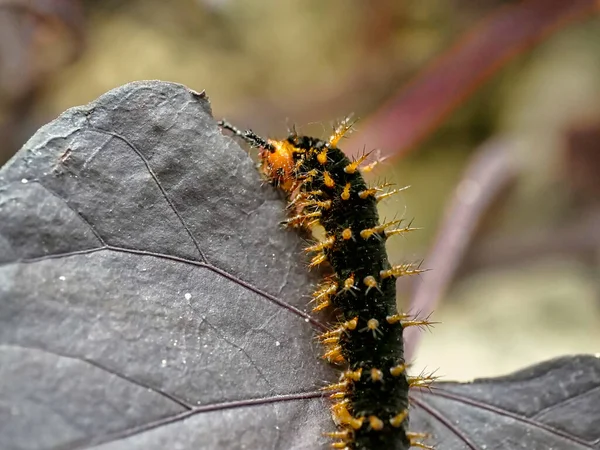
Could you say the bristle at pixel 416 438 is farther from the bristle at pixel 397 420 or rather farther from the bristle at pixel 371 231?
the bristle at pixel 371 231

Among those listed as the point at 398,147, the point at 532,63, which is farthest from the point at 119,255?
the point at 532,63

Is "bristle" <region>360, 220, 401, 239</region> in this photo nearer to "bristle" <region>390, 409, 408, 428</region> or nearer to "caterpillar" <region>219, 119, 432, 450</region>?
"caterpillar" <region>219, 119, 432, 450</region>

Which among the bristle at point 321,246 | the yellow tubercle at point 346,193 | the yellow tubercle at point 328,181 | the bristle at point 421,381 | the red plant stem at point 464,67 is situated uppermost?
the red plant stem at point 464,67

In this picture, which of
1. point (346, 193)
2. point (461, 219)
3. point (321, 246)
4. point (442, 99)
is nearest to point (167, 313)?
point (321, 246)

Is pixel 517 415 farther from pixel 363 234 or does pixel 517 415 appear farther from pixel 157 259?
pixel 157 259

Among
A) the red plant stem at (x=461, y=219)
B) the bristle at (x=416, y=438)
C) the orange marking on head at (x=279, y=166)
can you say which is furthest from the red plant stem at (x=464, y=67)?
Result: the bristle at (x=416, y=438)

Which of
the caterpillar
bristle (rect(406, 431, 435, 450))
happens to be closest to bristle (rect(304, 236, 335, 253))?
the caterpillar

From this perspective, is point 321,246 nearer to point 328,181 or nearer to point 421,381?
point 328,181
